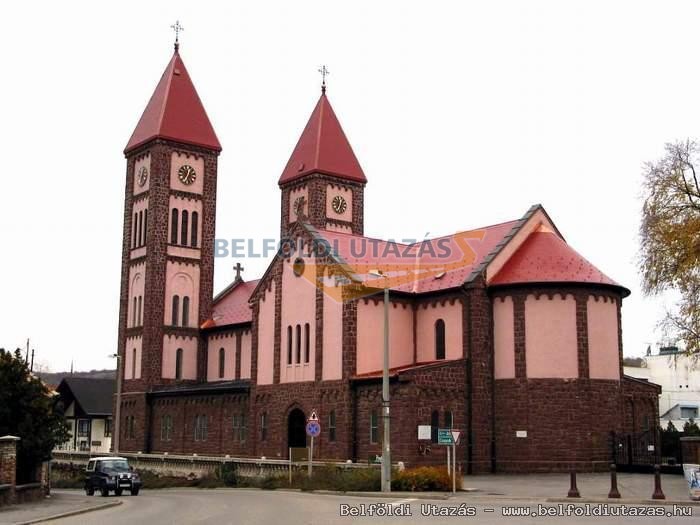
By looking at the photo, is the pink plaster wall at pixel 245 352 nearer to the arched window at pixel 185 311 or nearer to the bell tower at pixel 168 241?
the bell tower at pixel 168 241

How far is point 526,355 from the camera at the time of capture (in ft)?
141

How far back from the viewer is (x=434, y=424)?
41.4 meters

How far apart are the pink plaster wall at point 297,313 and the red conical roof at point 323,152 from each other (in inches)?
791

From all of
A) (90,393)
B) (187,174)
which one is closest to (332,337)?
(187,174)

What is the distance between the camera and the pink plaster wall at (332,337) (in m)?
45.5

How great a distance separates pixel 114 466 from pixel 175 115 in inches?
1245

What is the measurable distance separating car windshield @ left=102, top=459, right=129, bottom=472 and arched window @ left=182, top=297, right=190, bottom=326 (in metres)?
23.6

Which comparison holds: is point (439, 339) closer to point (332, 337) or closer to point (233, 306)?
point (332, 337)

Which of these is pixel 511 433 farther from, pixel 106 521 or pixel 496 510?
pixel 106 521

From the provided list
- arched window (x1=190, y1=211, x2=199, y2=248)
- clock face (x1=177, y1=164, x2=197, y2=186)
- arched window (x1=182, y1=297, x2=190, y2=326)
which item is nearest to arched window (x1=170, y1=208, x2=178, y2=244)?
arched window (x1=190, y1=211, x2=199, y2=248)

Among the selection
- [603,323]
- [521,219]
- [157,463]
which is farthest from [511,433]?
[157,463]

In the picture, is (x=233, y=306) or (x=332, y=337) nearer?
(x=332, y=337)

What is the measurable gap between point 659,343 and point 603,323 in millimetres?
5937

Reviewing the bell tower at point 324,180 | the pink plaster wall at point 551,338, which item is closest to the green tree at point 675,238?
the pink plaster wall at point 551,338
